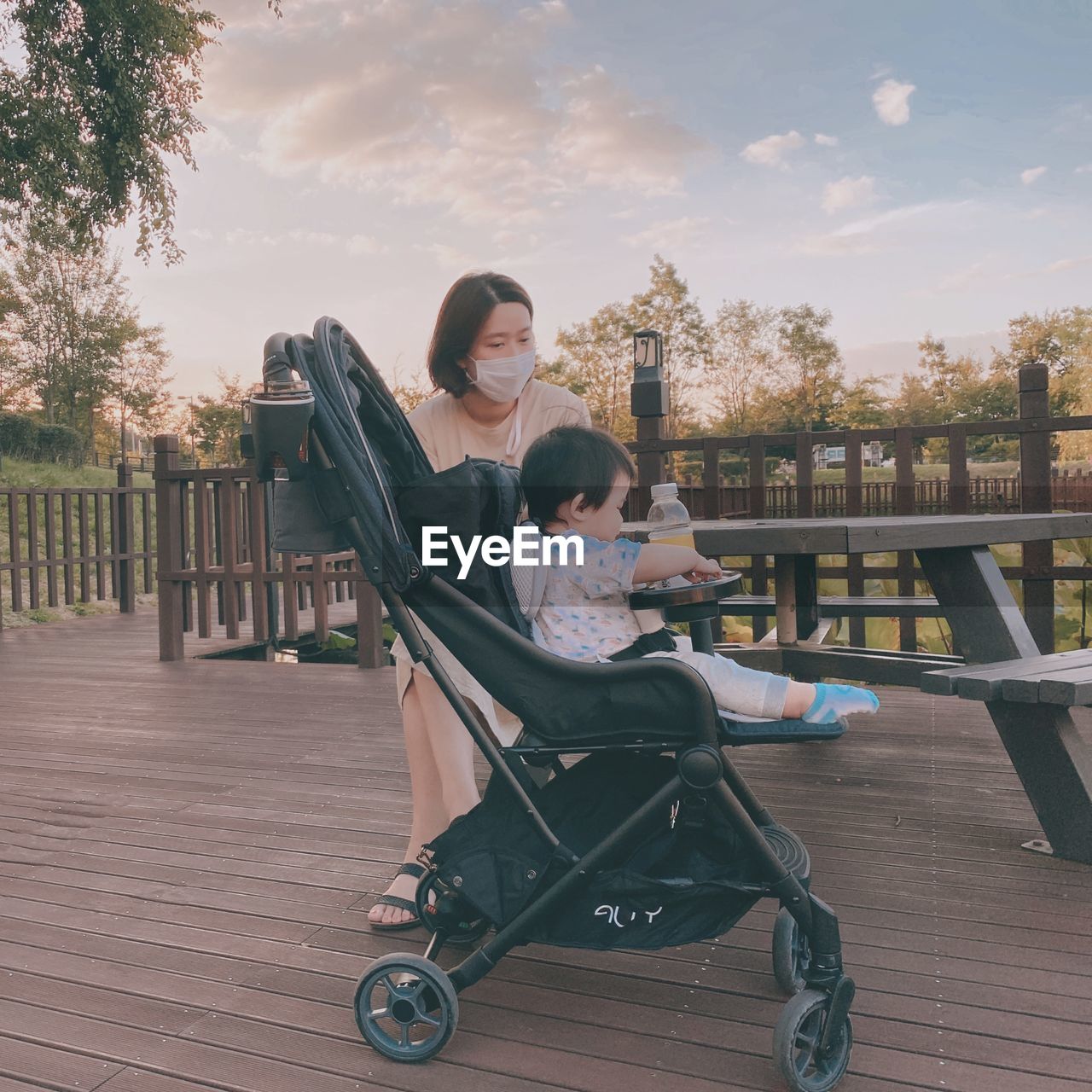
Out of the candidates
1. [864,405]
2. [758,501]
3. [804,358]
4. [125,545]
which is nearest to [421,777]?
[758,501]

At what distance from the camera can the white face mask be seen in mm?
2168

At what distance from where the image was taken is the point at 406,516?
163cm

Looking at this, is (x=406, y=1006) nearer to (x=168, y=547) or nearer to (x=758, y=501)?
(x=758, y=501)

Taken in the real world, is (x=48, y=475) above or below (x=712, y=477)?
above

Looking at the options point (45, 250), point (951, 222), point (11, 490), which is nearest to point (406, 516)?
point (11, 490)

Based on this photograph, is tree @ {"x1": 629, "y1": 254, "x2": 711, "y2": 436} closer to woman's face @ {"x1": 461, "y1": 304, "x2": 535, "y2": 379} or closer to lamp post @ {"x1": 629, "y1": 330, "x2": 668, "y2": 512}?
lamp post @ {"x1": 629, "y1": 330, "x2": 668, "y2": 512}

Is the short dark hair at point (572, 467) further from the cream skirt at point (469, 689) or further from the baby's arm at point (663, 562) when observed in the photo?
the cream skirt at point (469, 689)

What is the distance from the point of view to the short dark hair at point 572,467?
1746 mm

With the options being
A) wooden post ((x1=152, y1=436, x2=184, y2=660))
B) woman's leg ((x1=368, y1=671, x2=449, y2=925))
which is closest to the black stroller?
woman's leg ((x1=368, y1=671, x2=449, y2=925))

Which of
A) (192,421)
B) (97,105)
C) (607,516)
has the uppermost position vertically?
(97,105)

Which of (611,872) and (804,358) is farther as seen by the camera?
(804,358)

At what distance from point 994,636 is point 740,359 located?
38.0 meters

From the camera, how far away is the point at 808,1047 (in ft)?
4.68

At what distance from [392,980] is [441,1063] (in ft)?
0.47
